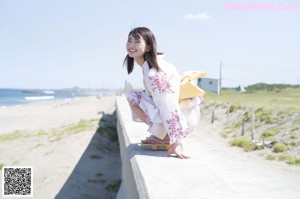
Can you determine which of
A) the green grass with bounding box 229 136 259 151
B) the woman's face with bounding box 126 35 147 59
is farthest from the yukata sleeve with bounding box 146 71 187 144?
the green grass with bounding box 229 136 259 151

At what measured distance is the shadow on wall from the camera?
6.80 metres

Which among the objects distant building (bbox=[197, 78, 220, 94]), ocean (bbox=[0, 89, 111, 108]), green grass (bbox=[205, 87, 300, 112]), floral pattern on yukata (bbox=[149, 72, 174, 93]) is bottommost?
ocean (bbox=[0, 89, 111, 108])

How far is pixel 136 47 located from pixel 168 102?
673mm

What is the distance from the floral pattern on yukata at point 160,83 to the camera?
3650 mm

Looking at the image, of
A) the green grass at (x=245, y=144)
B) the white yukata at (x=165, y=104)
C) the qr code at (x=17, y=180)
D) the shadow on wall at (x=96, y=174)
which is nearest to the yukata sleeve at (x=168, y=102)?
the white yukata at (x=165, y=104)

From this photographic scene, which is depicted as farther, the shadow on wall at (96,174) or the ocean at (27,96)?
the ocean at (27,96)

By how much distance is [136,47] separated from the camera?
3.80 m

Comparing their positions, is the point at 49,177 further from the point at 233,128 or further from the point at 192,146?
the point at 233,128

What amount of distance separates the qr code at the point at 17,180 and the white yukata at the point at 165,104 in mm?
2891

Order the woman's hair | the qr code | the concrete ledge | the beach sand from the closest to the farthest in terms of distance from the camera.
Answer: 1. the concrete ledge
2. the woman's hair
3. the qr code
4. the beach sand

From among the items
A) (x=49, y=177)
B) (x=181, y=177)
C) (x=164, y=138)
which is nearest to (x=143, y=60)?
(x=164, y=138)

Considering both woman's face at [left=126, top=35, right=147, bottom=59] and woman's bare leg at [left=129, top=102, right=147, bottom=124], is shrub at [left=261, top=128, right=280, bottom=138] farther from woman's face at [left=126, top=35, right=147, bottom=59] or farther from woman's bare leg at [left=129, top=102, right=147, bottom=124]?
woman's face at [left=126, top=35, right=147, bottom=59]

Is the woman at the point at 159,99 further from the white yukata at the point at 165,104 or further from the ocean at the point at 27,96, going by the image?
the ocean at the point at 27,96

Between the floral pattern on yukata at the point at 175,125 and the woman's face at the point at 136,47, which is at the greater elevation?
the woman's face at the point at 136,47
